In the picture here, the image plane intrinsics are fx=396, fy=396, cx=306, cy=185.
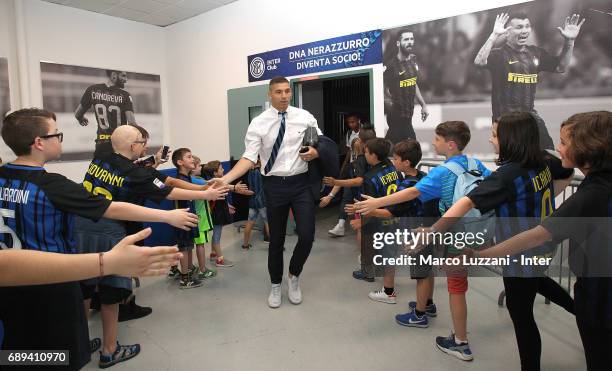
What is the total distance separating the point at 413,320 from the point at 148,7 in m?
6.08

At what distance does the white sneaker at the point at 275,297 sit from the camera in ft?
10.1

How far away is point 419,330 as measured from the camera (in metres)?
2.68

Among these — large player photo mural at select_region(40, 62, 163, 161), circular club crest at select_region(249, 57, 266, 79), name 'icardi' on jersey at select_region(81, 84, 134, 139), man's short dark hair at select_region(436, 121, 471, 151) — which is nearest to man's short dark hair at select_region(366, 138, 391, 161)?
man's short dark hair at select_region(436, 121, 471, 151)

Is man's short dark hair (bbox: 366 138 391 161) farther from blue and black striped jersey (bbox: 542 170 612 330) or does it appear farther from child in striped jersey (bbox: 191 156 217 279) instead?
blue and black striped jersey (bbox: 542 170 612 330)

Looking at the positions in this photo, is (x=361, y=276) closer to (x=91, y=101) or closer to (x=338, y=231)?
(x=338, y=231)

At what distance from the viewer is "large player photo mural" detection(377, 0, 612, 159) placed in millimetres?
3506

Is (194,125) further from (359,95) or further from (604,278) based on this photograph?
(604,278)

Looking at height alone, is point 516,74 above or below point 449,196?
above

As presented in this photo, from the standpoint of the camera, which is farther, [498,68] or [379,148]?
[498,68]

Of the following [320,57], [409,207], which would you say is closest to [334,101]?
[320,57]

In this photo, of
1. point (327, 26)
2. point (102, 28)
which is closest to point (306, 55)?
point (327, 26)

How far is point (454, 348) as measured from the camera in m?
2.34

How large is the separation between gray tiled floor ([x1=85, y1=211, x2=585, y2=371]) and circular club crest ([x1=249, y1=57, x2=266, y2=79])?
3394 mm

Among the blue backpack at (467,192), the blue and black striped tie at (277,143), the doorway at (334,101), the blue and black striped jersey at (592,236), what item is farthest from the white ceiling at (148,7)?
the blue and black striped jersey at (592,236)
